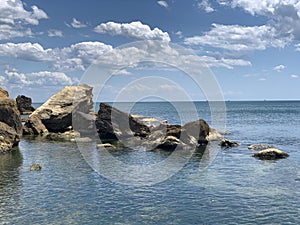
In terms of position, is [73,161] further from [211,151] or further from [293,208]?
[293,208]

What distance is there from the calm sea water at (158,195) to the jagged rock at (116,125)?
81.3 feet

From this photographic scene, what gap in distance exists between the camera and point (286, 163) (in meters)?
48.9

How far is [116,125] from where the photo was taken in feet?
249

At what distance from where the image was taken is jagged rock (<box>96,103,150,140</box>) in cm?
7569

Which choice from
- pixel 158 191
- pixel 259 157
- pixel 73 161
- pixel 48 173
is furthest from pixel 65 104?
pixel 158 191

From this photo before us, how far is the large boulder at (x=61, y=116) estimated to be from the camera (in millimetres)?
83062

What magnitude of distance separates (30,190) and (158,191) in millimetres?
13031

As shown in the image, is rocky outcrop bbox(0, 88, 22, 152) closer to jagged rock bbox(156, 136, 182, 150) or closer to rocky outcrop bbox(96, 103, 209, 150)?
rocky outcrop bbox(96, 103, 209, 150)

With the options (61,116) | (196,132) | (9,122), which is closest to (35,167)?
(9,122)

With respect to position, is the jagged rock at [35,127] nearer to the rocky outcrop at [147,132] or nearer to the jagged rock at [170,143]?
the rocky outcrop at [147,132]

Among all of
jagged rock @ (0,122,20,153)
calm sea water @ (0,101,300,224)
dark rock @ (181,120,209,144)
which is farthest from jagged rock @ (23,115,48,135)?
dark rock @ (181,120,209,144)

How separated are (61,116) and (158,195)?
181ft

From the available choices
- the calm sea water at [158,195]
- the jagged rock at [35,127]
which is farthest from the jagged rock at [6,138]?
the jagged rock at [35,127]

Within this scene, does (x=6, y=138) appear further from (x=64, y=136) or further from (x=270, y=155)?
(x=270, y=155)
